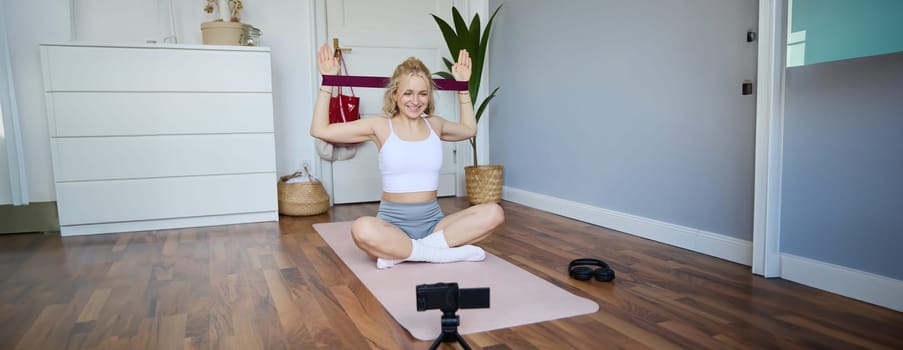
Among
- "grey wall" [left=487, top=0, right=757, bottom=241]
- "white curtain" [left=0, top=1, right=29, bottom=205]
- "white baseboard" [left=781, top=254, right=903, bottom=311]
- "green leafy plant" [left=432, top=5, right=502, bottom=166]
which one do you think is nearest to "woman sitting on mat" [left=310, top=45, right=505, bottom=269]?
"grey wall" [left=487, top=0, right=757, bottom=241]

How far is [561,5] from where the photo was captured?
11.7 ft

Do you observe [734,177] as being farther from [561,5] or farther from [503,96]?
[503,96]

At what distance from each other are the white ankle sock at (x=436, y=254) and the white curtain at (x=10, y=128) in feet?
8.08

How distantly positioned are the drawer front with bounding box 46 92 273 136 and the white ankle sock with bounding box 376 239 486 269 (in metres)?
1.67

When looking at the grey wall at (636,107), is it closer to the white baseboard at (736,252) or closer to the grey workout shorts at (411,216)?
the white baseboard at (736,252)

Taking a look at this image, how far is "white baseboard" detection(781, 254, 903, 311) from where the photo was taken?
1.80m

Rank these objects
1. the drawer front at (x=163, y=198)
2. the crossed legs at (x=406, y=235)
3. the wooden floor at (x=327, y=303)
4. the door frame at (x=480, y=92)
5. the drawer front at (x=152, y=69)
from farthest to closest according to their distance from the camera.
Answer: the door frame at (x=480, y=92), the drawer front at (x=163, y=198), the drawer front at (x=152, y=69), the crossed legs at (x=406, y=235), the wooden floor at (x=327, y=303)

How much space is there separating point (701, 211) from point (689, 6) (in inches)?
36.2

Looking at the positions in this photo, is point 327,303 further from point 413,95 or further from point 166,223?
point 166,223

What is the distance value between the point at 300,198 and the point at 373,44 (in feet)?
4.32

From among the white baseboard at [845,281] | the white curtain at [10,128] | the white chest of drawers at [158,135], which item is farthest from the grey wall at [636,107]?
the white curtain at [10,128]

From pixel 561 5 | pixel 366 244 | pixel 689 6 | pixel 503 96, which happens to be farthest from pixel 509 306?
pixel 503 96

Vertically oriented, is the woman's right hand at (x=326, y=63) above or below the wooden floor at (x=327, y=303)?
above

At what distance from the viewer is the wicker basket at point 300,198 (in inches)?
149
